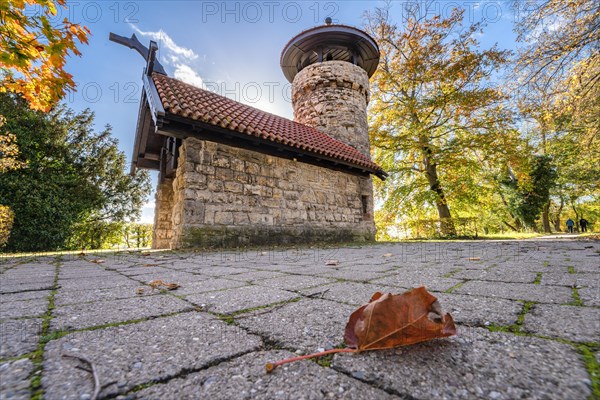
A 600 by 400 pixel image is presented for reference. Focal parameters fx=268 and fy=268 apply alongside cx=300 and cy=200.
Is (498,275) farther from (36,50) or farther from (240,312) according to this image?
(36,50)

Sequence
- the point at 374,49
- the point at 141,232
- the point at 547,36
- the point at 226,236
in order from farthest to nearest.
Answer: the point at 141,232, the point at 374,49, the point at 547,36, the point at 226,236

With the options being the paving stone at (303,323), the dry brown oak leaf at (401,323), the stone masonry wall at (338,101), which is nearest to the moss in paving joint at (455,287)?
the paving stone at (303,323)

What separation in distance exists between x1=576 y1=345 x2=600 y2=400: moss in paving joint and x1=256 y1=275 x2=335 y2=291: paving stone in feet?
3.86

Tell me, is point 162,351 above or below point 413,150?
below

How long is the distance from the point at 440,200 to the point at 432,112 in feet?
12.9

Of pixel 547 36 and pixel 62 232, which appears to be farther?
pixel 62 232

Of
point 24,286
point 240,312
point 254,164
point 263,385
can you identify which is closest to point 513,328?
point 263,385

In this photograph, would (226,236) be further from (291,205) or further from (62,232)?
(62,232)

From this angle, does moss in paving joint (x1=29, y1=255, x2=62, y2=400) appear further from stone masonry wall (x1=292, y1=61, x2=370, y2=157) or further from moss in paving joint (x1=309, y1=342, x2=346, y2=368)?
stone masonry wall (x1=292, y1=61, x2=370, y2=157)

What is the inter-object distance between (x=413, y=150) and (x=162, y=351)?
1352 cm

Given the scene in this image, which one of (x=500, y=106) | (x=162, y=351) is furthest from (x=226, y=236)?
(x=500, y=106)

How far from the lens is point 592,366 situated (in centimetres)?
63

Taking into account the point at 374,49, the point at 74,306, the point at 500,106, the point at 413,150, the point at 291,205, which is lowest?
the point at 74,306

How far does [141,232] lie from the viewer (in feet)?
41.1
